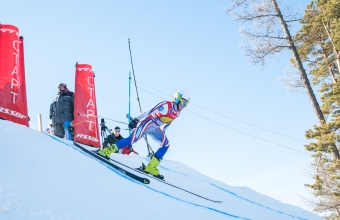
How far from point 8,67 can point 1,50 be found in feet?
1.42

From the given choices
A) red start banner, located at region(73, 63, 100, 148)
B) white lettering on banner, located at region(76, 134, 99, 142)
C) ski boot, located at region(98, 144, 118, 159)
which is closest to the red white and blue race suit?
ski boot, located at region(98, 144, 118, 159)

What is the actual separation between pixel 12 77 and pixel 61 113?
1567 millimetres

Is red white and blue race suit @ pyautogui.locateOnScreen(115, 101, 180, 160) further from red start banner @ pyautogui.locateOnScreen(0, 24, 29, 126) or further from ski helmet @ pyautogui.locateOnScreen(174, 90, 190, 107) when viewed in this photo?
red start banner @ pyautogui.locateOnScreen(0, 24, 29, 126)

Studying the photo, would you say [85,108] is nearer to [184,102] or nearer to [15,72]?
[15,72]

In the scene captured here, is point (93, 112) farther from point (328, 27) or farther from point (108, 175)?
point (328, 27)

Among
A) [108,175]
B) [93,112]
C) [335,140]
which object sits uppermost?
[335,140]

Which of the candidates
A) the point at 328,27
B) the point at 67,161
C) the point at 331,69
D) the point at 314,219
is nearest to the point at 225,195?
the point at 314,219

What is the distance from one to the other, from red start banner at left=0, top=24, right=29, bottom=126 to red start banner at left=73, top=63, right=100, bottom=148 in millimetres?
1584

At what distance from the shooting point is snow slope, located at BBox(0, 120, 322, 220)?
2.81m

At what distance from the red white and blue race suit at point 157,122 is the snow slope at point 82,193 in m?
0.72

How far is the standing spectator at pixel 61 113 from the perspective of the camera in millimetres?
8055

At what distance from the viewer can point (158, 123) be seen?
6.38 meters

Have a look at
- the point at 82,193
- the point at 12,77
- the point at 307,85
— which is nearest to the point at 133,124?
the point at 82,193

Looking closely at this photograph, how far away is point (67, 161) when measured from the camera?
14.9 ft
